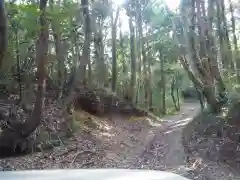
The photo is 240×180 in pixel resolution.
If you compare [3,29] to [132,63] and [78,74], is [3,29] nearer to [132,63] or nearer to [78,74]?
[78,74]

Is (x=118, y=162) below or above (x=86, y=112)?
below

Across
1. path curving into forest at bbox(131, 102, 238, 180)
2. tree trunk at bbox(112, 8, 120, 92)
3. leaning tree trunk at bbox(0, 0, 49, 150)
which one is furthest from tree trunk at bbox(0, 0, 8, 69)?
tree trunk at bbox(112, 8, 120, 92)

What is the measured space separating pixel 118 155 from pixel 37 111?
3424 millimetres

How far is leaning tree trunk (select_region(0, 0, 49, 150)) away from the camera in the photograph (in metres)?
11.3

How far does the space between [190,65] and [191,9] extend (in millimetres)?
2782

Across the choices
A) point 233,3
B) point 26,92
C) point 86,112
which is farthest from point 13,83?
point 233,3

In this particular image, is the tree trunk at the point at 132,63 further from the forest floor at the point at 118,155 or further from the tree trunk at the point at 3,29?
the tree trunk at the point at 3,29

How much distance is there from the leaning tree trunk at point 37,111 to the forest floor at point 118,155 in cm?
90

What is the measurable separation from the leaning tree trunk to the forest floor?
0.90m

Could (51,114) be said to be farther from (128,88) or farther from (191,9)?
(128,88)

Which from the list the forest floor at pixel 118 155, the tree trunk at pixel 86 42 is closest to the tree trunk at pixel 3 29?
the forest floor at pixel 118 155

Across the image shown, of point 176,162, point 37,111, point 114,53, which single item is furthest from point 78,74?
point 114,53

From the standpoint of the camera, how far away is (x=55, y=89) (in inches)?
734

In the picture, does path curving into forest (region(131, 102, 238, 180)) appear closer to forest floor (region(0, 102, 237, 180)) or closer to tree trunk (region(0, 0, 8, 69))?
forest floor (region(0, 102, 237, 180))
